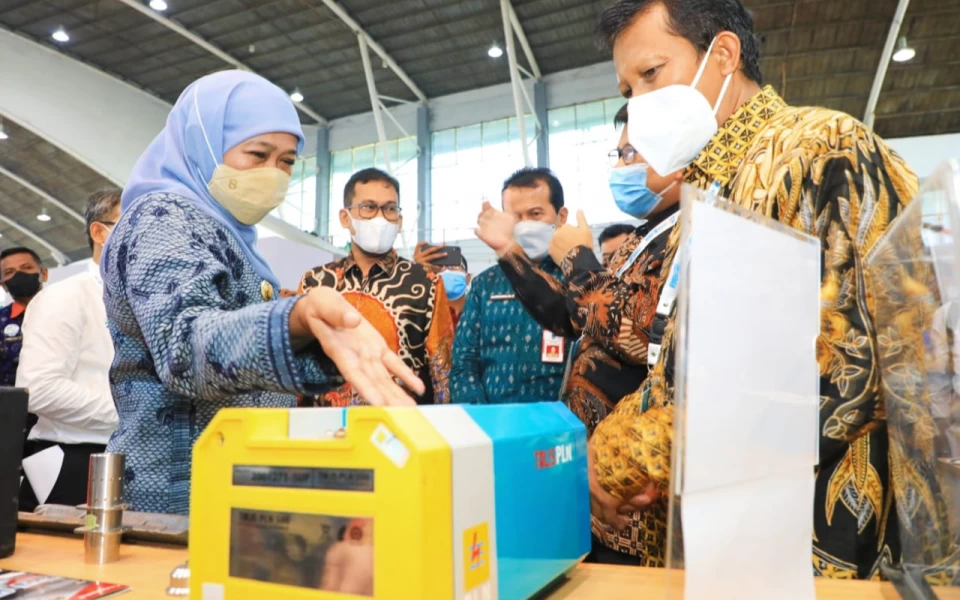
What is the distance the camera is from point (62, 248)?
16.2m

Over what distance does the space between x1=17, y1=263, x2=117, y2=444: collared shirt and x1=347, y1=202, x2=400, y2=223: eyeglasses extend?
0.89 meters

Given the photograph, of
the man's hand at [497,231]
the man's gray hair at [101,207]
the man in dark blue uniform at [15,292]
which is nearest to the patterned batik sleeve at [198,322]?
the man's hand at [497,231]

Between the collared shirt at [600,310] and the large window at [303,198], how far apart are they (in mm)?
13076

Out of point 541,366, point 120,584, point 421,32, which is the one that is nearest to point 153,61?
point 421,32

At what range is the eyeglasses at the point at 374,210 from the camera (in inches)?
99.7

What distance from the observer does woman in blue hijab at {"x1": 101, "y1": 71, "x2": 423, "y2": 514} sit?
0.77 m

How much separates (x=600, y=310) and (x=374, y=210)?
4.33ft

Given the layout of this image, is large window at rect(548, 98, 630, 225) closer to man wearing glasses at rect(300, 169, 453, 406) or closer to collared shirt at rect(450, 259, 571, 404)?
man wearing glasses at rect(300, 169, 453, 406)

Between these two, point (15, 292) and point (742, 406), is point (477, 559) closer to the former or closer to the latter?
point (742, 406)

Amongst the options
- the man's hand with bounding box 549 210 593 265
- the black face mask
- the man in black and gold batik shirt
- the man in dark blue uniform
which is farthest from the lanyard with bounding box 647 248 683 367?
the black face mask

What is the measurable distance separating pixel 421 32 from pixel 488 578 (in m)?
11.3

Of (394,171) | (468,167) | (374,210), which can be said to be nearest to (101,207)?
(374,210)

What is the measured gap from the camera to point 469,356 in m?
2.32

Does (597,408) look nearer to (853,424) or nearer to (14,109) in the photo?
(853,424)
